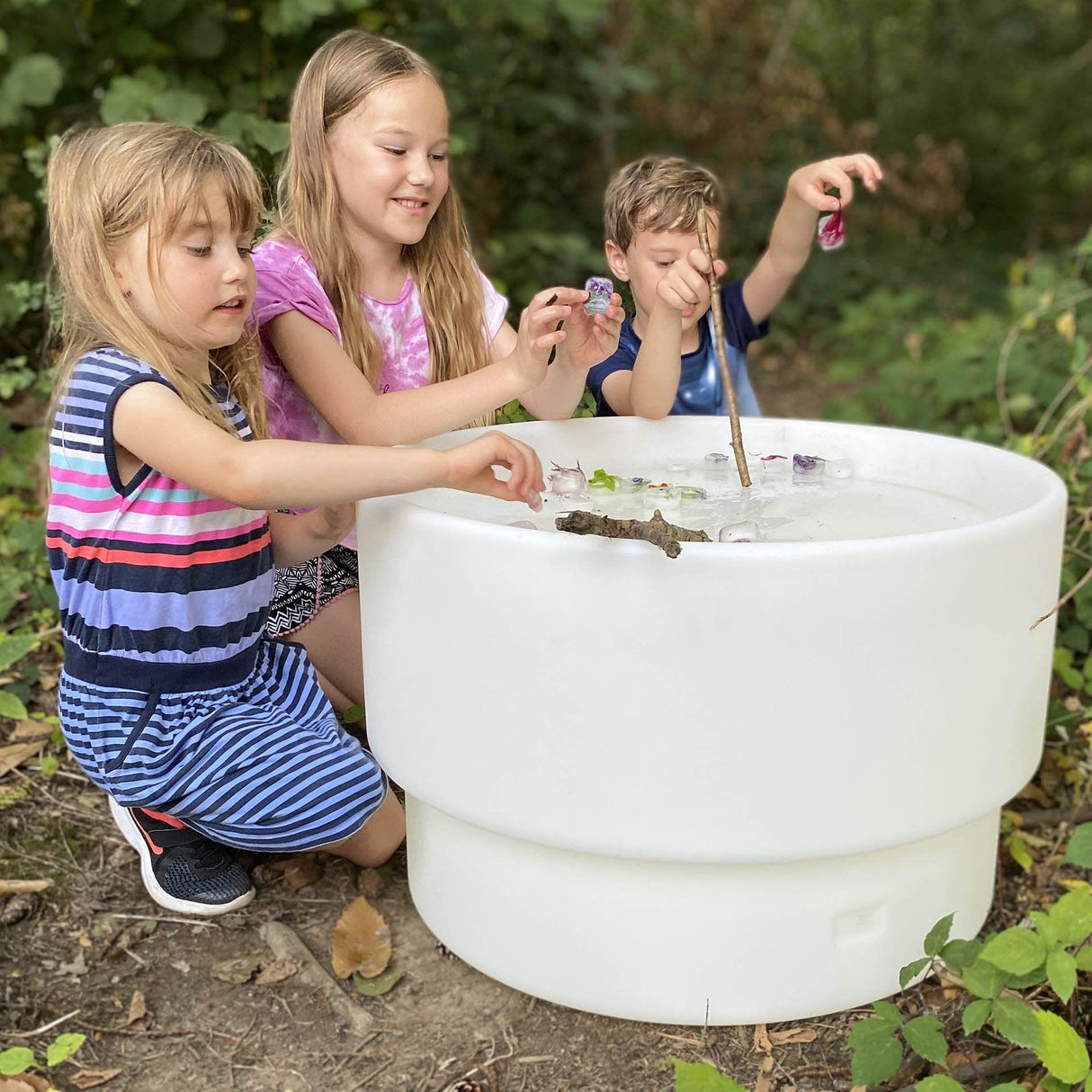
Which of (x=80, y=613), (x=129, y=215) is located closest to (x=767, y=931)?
(x=80, y=613)

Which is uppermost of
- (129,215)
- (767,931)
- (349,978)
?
(129,215)

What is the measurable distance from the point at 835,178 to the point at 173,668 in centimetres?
115

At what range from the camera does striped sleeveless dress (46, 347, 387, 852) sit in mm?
1608

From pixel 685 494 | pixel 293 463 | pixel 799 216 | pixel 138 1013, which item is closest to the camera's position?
pixel 293 463

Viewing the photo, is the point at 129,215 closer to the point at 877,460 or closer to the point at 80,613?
the point at 80,613

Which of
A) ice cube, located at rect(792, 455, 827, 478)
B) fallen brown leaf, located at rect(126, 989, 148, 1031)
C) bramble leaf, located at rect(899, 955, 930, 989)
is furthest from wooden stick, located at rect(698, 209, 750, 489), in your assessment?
fallen brown leaf, located at rect(126, 989, 148, 1031)

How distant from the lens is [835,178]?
1.84m

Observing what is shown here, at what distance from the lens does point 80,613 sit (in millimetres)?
1645

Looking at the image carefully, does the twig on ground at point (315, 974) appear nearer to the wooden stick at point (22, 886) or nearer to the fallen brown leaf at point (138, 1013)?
the fallen brown leaf at point (138, 1013)

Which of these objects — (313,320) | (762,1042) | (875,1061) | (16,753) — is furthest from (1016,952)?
(16,753)

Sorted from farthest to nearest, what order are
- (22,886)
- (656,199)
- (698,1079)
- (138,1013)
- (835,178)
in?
(656,199), (835,178), (22,886), (138,1013), (698,1079)

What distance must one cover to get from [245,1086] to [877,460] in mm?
1160

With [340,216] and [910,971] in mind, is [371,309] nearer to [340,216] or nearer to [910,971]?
[340,216]

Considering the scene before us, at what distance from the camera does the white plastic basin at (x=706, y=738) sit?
4.08ft
